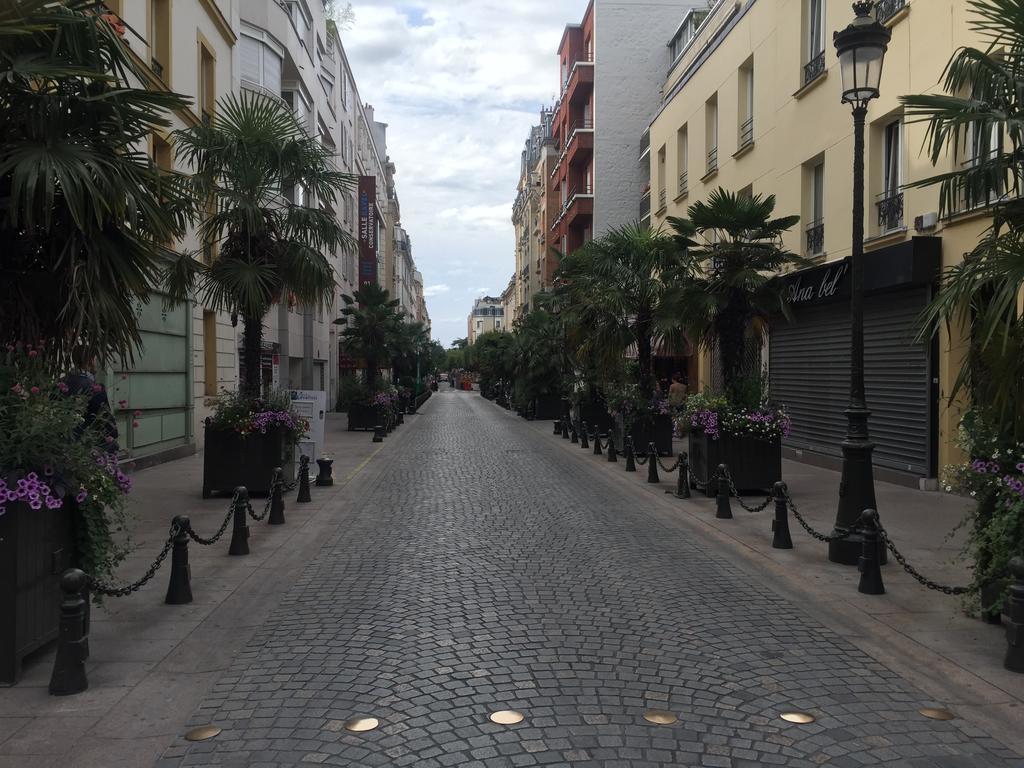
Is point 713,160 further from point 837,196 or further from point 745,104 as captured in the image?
point 837,196

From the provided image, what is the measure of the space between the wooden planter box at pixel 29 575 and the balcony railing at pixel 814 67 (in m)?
15.6

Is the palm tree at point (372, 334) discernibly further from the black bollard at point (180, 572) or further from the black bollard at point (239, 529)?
the black bollard at point (180, 572)

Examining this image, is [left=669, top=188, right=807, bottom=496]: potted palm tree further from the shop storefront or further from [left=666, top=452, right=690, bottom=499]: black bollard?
the shop storefront

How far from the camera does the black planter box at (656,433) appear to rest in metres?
17.9

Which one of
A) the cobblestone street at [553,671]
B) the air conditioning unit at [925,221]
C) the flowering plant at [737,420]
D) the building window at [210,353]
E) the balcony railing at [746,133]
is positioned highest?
the balcony railing at [746,133]

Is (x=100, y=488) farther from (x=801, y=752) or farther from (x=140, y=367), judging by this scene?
(x=140, y=367)

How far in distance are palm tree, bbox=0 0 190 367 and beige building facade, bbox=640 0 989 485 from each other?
30.2 ft

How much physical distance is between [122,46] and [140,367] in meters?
10.4

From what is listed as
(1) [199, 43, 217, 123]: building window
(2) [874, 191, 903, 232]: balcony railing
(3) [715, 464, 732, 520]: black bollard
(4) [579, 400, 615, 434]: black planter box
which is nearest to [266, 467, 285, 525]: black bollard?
(3) [715, 464, 732, 520]: black bollard

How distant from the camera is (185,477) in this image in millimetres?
14320

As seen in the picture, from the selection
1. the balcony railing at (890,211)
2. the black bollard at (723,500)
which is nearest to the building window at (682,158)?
the balcony railing at (890,211)

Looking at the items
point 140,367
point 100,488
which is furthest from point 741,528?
point 140,367

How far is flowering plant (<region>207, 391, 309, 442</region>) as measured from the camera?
1175cm

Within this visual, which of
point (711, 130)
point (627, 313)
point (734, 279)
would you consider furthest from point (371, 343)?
point (734, 279)
